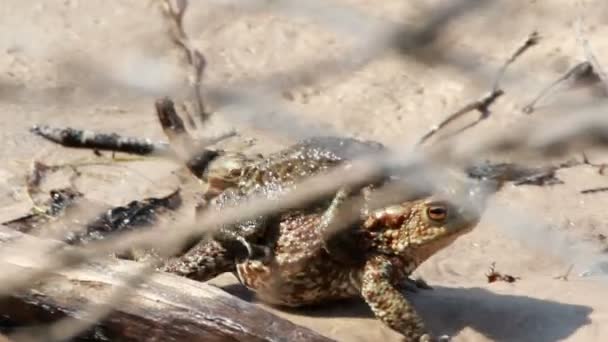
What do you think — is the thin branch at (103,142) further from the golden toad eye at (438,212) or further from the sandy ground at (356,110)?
the golden toad eye at (438,212)

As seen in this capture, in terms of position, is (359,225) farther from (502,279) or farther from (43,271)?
(43,271)

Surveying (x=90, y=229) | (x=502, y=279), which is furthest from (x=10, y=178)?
(x=502, y=279)

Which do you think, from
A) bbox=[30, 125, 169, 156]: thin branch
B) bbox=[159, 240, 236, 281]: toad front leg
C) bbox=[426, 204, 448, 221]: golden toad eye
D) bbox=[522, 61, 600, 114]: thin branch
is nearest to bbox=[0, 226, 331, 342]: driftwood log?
bbox=[159, 240, 236, 281]: toad front leg

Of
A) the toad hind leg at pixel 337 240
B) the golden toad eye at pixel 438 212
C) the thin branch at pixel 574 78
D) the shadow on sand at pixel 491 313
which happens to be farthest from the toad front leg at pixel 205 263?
the thin branch at pixel 574 78

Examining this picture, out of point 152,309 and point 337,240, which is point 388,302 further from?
point 152,309

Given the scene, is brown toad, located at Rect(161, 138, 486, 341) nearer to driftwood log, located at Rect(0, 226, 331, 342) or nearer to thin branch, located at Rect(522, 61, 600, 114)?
driftwood log, located at Rect(0, 226, 331, 342)
